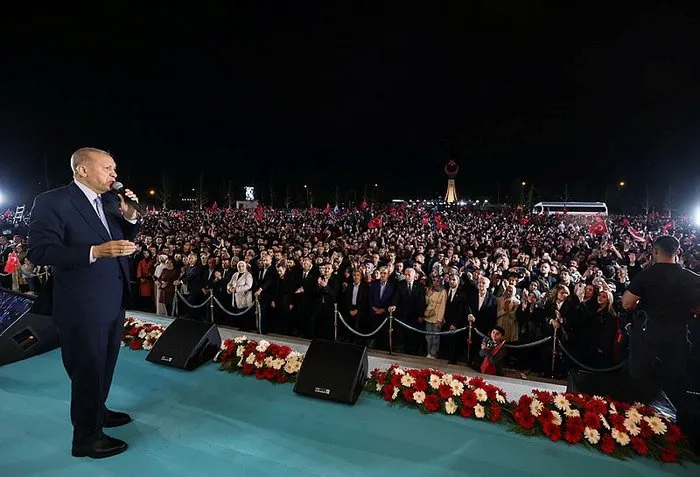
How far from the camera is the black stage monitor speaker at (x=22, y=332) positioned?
470 cm

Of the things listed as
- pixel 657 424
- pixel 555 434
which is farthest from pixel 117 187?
pixel 657 424

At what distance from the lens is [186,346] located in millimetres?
4707

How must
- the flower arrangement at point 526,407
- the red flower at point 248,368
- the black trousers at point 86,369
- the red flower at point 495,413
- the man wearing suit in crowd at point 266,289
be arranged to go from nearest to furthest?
the black trousers at point 86,369 → the flower arrangement at point 526,407 → the red flower at point 495,413 → the red flower at point 248,368 → the man wearing suit in crowd at point 266,289

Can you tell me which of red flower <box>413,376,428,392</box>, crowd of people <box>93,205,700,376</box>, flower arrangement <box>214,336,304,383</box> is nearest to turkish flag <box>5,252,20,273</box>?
crowd of people <box>93,205,700,376</box>

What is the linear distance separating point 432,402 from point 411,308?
4.18m

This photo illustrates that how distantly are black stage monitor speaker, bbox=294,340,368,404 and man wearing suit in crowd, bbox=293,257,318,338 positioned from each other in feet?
14.9

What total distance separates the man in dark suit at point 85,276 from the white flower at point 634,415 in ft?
13.7

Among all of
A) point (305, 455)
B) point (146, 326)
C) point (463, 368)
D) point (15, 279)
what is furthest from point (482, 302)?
point (15, 279)

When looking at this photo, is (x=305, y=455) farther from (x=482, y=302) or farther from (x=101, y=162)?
(x=482, y=302)

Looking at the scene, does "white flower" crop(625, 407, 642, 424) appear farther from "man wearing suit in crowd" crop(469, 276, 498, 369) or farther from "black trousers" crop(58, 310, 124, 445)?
"black trousers" crop(58, 310, 124, 445)

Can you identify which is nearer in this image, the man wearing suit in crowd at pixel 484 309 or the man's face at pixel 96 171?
the man's face at pixel 96 171

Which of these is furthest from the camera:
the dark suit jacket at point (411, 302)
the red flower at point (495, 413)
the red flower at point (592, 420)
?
the dark suit jacket at point (411, 302)

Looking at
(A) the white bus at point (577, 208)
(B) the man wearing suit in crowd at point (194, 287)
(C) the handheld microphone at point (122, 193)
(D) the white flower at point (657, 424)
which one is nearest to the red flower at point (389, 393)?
(D) the white flower at point (657, 424)

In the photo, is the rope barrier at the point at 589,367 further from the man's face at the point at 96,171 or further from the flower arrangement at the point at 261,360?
the man's face at the point at 96,171
